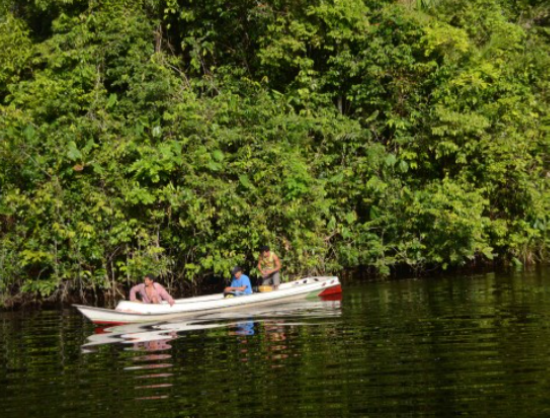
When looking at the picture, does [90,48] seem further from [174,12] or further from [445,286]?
[445,286]

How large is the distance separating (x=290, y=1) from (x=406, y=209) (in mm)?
6708

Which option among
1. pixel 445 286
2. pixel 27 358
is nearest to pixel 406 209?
pixel 445 286

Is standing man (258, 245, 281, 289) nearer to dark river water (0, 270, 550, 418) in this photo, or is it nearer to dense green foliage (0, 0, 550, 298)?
dense green foliage (0, 0, 550, 298)

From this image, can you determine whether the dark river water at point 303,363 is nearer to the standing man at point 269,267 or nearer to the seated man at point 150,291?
the seated man at point 150,291

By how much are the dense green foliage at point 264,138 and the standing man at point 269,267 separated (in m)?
1.30

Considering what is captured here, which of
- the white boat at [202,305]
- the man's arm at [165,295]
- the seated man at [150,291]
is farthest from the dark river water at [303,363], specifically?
the seated man at [150,291]

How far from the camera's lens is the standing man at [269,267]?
1973 centimetres

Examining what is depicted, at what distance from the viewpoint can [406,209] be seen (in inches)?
924

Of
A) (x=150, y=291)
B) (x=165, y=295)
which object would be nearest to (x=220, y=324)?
(x=165, y=295)

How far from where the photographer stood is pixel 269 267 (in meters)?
19.8

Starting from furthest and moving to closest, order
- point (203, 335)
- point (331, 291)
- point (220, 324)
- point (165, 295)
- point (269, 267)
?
point (269, 267) → point (331, 291) → point (165, 295) → point (220, 324) → point (203, 335)

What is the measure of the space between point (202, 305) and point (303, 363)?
23.8 feet

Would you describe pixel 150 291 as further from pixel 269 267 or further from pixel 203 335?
pixel 269 267

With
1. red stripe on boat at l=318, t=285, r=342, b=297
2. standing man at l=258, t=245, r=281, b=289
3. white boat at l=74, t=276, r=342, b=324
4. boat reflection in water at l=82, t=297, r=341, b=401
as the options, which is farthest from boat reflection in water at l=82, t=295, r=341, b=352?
standing man at l=258, t=245, r=281, b=289
